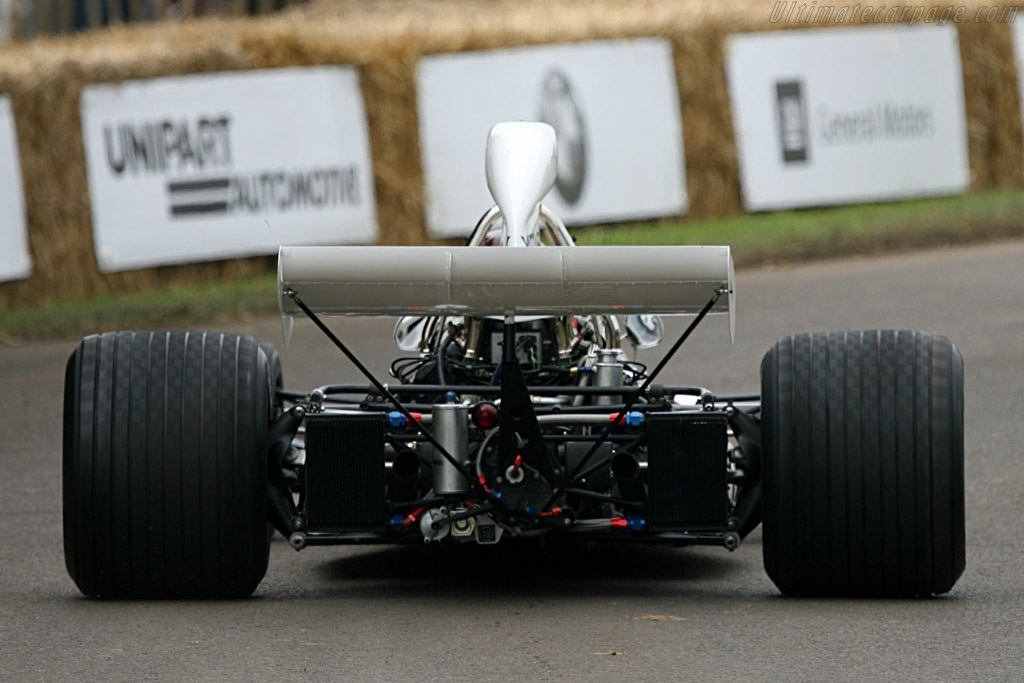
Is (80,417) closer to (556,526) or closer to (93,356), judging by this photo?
(93,356)

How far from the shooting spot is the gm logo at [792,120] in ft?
53.2

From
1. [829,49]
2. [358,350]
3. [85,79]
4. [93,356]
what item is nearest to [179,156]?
[85,79]

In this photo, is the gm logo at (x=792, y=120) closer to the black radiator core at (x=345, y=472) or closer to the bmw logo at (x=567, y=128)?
the bmw logo at (x=567, y=128)

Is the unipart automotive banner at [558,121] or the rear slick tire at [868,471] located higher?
the unipart automotive banner at [558,121]

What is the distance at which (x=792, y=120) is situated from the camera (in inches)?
639

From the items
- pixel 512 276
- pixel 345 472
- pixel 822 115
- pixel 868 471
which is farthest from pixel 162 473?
pixel 822 115

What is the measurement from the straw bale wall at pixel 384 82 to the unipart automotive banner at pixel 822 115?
194 millimetres

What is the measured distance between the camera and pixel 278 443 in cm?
611

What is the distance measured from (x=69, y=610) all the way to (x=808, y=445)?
2406 mm

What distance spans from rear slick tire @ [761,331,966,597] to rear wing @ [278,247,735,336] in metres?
0.59

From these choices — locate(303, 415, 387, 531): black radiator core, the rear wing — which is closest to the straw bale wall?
locate(303, 415, 387, 531): black radiator core

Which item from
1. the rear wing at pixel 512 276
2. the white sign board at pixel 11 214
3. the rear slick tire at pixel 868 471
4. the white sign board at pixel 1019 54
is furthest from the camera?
the white sign board at pixel 1019 54

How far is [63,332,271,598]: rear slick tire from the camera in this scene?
5.86 metres

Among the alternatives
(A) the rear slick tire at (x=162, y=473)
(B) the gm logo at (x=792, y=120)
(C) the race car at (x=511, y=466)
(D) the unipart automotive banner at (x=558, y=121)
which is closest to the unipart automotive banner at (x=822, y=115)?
(B) the gm logo at (x=792, y=120)
